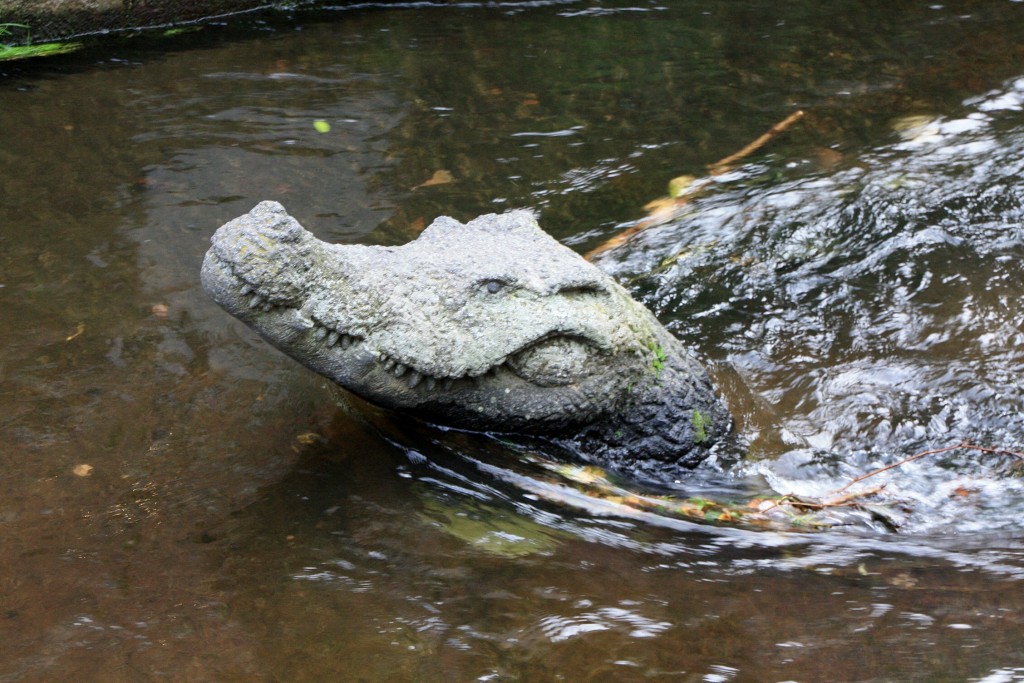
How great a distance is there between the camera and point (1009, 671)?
8.05ft

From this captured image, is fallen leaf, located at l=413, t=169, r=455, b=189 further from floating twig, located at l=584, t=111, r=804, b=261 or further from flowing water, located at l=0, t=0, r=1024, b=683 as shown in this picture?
floating twig, located at l=584, t=111, r=804, b=261

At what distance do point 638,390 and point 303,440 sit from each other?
127 cm

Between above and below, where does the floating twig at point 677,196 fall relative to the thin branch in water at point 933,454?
above

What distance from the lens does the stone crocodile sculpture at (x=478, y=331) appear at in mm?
2875

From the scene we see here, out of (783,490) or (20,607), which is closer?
(20,607)

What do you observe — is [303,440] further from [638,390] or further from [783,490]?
[783,490]

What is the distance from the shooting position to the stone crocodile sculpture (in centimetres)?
288

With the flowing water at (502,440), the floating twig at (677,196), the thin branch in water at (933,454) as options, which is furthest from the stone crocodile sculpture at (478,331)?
the floating twig at (677,196)

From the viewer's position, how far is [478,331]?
10.2ft

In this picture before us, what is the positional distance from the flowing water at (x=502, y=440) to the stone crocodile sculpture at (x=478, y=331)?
0.22 metres

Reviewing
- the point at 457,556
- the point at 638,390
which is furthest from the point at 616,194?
the point at 457,556

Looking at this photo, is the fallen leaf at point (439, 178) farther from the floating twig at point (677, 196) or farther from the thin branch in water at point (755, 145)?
the thin branch in water at point (755, 145)

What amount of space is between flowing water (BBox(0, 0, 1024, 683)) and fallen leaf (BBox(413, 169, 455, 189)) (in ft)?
0.05

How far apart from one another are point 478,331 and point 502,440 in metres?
0.57
